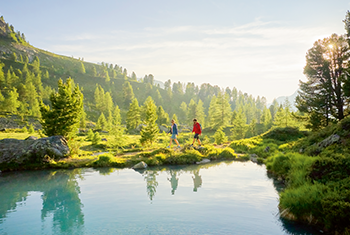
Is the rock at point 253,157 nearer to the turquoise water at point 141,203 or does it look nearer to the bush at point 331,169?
the turquoise water at point 141,203

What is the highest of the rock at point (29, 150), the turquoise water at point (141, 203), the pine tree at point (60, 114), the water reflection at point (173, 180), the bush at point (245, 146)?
the pine tree at point (60, 114)

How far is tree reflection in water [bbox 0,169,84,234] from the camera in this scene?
8102mm

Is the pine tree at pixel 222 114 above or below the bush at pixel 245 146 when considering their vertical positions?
above

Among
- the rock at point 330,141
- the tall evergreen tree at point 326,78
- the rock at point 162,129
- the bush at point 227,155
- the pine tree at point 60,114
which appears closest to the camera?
the rock at point 330,141

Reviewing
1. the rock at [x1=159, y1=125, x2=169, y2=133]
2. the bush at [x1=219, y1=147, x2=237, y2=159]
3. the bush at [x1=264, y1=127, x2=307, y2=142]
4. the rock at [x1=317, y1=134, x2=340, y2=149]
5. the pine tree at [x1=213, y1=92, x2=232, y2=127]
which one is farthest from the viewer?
the pine tree at [x1=213, y1=92, x2=232, y2=127]

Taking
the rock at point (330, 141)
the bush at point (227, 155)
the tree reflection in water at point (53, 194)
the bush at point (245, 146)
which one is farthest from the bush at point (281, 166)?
the tree reflection in water at point (53, 194)

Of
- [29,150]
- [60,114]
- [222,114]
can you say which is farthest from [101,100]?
[29,150]

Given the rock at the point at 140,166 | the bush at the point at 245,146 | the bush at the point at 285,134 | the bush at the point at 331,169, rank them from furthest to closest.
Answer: the bush at the point at 285,134, the bush at the point at 245,146, the rock at the point at 140,166, the bush at the point at 331,169

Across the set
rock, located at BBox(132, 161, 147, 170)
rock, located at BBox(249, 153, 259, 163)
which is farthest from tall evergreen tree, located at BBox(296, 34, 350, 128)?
rock, located at BBox(132, 161, 147, 170)

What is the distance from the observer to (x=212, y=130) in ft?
235

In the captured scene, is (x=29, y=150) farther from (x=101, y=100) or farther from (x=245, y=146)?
(x=101, y=100)

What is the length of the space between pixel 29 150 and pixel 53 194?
8511 mm

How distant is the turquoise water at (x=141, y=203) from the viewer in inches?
291

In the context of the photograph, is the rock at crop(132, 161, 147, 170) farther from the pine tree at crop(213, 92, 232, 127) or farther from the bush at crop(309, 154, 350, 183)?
the pine tree at crop(213, 92, 232, 127)
